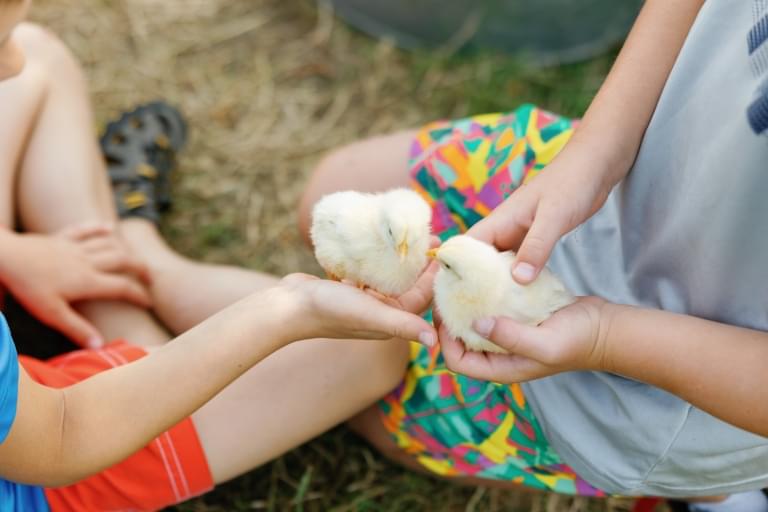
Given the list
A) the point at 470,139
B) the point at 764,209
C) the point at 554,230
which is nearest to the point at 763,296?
the point at 764,209

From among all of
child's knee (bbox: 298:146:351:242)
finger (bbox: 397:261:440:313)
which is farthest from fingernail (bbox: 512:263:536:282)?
child's knee (bbox: 298:146:351:242)

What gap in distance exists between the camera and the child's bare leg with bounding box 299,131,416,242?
147cm

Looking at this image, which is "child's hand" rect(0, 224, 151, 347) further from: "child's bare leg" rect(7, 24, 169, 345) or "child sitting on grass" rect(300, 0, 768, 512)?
"child sitting on grass" rect(300, 0, 768, 512)

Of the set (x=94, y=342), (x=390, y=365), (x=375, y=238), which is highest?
(x=375, y=238)

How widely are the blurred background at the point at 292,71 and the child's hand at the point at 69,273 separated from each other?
→ 343 mm

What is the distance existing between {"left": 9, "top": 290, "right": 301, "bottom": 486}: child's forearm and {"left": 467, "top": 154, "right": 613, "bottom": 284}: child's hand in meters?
0.30

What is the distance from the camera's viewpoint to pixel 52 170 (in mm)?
1523

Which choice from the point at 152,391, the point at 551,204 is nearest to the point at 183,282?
the point at 152,391

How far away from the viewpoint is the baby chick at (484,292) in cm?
97

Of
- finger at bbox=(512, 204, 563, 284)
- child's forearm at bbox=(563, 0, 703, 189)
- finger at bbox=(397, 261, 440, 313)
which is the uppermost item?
child's forearm at bbox=(563, 0, 703, 189)

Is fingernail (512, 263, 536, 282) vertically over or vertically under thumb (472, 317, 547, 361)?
over

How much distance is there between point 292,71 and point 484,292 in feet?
4.63

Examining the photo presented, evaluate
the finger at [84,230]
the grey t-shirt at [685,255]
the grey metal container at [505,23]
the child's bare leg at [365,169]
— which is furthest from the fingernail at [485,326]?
the grey metal container at [505,23]

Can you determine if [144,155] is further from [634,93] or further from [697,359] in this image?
[697,359]
